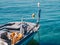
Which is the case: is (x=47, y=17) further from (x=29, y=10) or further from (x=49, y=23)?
(x=29, y=10)

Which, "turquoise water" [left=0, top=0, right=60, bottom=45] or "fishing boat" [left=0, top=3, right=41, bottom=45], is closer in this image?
"fishing boat" [left=0, top=3, right=41, bottom=45]

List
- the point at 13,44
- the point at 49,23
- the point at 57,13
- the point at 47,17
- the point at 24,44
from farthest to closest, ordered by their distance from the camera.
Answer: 1. the point at 57,13
2. the point at 47,17
3. the point at 49,23
4. the point at 24,44
5. the point at 13,44

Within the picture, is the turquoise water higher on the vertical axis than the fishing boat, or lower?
lower

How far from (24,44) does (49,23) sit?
19.5 m

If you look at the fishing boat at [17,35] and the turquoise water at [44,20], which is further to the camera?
the turquoise water at [44,20]

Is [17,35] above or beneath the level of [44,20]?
above

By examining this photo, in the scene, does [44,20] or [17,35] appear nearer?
[17,35]

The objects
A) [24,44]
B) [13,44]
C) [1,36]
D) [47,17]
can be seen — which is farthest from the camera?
[47,17]

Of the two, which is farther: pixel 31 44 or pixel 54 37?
pixel 54 37

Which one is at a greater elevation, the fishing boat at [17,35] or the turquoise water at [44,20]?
the fishing boat at [17,35]

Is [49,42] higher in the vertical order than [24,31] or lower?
lower

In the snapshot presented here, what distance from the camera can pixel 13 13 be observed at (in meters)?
56.0

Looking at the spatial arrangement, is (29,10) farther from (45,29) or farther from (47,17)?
(45,29)

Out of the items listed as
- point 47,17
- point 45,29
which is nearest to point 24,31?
point 45,29
